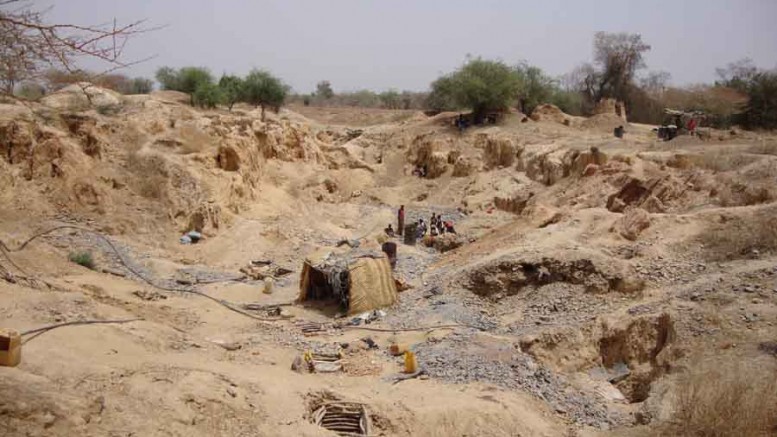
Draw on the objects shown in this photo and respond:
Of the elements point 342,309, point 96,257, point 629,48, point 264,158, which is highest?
point 629,48

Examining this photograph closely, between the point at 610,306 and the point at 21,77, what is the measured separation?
8452 mm

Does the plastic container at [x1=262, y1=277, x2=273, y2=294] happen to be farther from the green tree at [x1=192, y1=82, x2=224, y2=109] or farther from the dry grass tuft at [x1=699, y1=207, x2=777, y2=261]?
the green tree at [x1=192, y1=82, x2=224, y2=109]

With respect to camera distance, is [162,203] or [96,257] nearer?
[96,257]

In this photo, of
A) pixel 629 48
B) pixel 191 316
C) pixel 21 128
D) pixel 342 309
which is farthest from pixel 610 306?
pixel 629 48

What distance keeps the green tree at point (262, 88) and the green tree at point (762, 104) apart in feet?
69.3

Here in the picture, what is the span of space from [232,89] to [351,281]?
1955cm

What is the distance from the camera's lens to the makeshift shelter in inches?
429

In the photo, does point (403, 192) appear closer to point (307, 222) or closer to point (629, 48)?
point (307, 222)

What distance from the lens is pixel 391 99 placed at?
50.5 metres

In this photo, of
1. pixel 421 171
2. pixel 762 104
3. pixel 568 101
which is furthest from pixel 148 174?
pixel 568 101

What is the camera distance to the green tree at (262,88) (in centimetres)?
2772

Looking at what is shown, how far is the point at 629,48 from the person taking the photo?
112 feet

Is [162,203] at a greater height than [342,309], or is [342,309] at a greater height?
[162,203]

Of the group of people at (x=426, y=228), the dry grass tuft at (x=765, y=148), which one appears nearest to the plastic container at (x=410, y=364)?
the group of people at (x=426, y=228)
